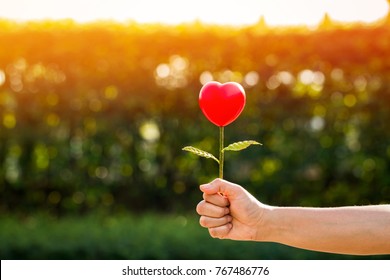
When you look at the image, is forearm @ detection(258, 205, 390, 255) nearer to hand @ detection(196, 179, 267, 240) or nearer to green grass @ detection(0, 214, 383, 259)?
hand @ detection(196, 179, 267, 240)

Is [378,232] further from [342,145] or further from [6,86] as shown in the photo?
[6,86]

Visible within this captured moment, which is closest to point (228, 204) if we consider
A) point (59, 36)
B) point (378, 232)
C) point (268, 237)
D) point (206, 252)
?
point (268, 237)

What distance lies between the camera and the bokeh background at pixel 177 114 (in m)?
6.84

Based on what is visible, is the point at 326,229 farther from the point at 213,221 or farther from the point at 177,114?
the point at 177,114

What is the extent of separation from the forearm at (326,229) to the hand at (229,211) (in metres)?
0.06

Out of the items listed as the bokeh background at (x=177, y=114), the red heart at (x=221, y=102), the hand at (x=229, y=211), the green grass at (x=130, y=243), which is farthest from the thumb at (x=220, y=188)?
the bokeh background at (x=177, y=114)

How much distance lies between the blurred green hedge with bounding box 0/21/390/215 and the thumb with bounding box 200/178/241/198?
4.28 metres

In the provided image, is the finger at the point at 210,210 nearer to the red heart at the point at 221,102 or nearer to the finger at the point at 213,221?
the finger at the point at 213,221

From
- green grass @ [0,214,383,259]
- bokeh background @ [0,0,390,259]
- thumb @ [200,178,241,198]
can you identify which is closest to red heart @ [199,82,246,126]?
thumb @ [200,178,241,198]

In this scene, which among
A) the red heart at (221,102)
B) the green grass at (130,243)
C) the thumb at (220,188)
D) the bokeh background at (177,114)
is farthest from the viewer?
the bokeh background at (177,114)

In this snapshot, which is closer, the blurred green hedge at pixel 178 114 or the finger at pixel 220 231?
the finger at pixel 220 231

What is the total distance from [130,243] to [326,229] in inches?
147

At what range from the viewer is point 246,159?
6.90 m

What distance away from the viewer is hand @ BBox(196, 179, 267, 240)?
252 cm
